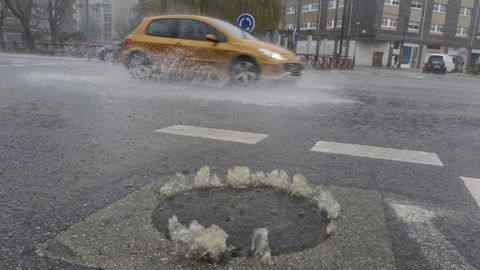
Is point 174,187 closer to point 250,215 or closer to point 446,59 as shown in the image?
point 250,215

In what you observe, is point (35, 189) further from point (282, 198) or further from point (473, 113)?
point (473, 113)

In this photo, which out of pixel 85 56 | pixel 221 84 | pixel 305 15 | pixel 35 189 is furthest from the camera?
pixel 305 15

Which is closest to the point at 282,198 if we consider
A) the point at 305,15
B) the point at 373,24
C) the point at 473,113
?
the point at 473,113

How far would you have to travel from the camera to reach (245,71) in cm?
859

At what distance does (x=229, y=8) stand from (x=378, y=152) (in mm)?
19308

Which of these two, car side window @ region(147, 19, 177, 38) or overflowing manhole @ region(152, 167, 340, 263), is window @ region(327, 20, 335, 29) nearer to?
car side window @ region(147, 19, 177, 38)

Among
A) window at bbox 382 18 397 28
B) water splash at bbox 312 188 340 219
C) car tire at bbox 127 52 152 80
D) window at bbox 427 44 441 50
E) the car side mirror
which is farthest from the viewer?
window at bbox 427 44 441 50

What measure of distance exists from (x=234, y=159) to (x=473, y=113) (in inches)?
223

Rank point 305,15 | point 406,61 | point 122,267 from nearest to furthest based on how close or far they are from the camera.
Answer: point 122,267, point 406,61, point 305,15

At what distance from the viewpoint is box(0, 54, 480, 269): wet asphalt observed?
2111 millimetres

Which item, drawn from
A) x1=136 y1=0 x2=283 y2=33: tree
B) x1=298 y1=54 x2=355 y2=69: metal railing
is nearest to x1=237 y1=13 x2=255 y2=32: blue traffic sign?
x1=136 y1=0 x2=283 y2=33: tree

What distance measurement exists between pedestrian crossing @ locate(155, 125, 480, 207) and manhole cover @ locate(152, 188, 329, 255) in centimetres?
149

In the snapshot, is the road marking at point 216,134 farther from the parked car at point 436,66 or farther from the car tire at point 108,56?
the parked car at point 436,66

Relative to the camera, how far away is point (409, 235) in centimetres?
204
